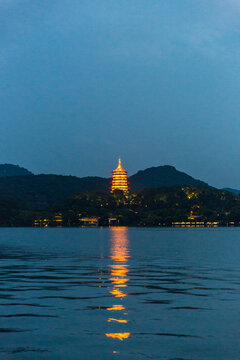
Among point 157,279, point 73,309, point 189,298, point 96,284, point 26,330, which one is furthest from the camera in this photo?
point 157,279

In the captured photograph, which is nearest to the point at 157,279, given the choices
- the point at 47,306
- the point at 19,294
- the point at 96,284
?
the point at 96,284

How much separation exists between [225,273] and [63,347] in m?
26.9

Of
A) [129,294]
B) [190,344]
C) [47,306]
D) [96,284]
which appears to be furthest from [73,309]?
[96,284]

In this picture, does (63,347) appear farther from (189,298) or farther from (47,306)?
(189,298)

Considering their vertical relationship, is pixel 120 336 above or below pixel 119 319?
below

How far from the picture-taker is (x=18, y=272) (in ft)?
138

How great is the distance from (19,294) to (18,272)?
559 inches

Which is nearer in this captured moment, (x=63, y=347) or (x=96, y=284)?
(x=63, y=347)

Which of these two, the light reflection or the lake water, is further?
the light reflection

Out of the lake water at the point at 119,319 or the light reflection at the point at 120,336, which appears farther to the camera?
the light reflection at the point at 120,336

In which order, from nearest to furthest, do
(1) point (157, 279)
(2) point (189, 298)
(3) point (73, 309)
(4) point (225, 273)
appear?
(3) point (73, 309) < (2) point (189, 298) < (1) point (157, 279) < (4) point (225, 273)

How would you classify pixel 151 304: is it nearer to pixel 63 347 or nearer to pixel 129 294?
pixel 129 294

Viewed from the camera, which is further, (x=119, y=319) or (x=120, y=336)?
(x=119, y=319)

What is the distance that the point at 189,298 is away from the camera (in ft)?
88.4
